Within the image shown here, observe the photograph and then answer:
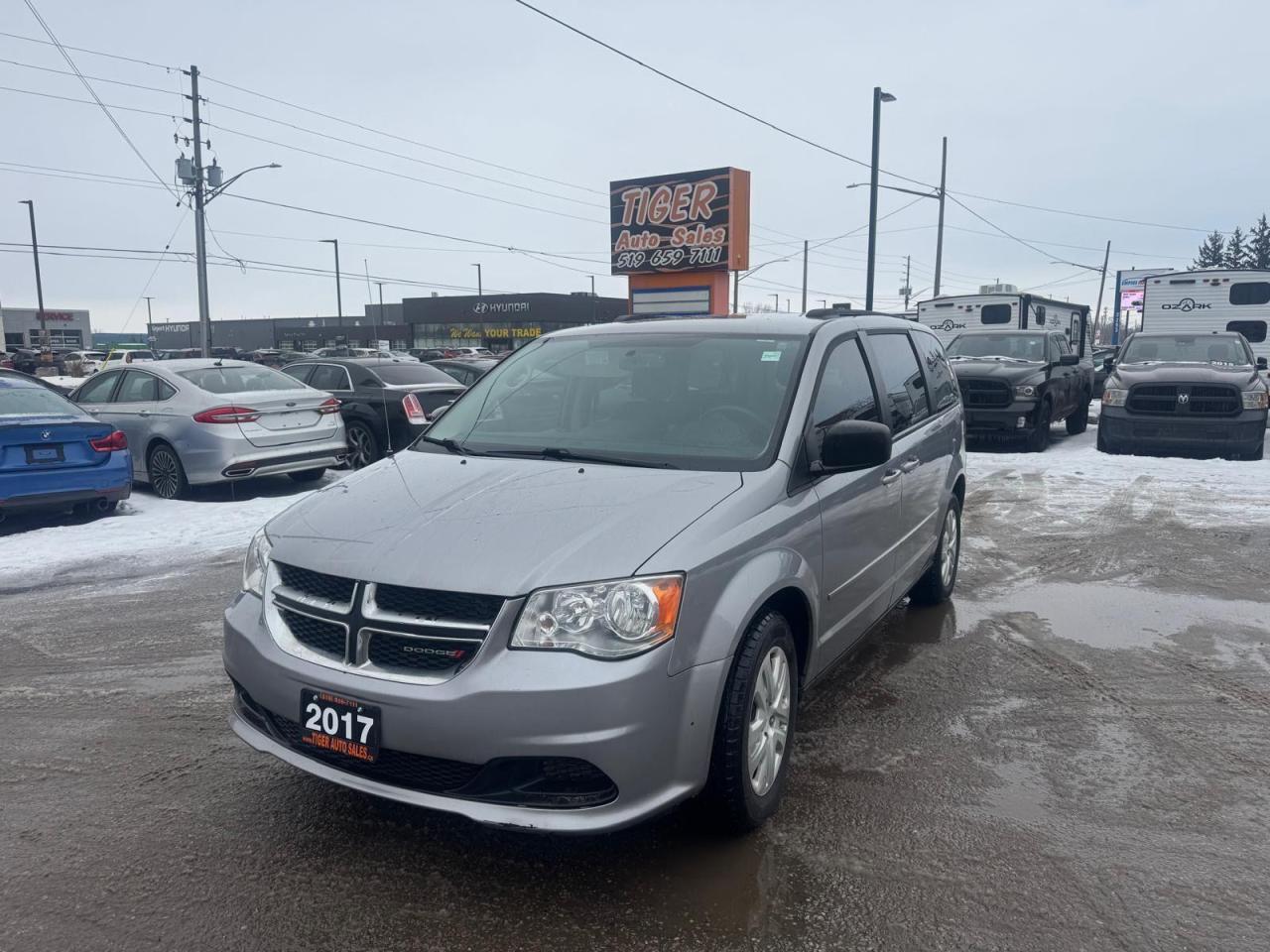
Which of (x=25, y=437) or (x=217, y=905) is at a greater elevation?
(x=25, y=437)

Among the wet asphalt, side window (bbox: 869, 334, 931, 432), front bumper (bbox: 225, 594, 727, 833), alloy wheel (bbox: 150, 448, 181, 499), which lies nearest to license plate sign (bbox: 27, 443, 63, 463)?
alloy wheel (bbox: 150, 448, 181, 499)

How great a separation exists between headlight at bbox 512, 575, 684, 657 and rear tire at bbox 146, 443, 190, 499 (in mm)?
8482

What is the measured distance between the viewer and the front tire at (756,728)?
3195 mm

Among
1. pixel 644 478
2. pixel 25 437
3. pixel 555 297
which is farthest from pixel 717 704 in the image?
pixel 555 297

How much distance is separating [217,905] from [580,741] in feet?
4.22

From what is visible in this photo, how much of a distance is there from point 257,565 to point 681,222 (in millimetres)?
20752

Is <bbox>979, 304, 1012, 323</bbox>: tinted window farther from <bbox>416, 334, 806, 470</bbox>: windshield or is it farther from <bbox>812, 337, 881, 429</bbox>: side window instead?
<bbox>416, 334, 806, 470</bbox>: windshield

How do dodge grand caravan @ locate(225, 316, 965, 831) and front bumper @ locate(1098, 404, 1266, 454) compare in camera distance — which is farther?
front bumper @ locate(1098, 404, 1266, 454)

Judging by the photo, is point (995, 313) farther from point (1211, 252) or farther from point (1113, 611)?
point (1211, 252)

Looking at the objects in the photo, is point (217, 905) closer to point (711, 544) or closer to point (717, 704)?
point (717, 704)

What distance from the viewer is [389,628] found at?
301cm

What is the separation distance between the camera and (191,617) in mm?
6137

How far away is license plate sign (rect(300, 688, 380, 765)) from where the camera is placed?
118 inches

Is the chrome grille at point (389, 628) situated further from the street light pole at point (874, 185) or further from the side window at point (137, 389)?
the street light pole at point (874, 185)
